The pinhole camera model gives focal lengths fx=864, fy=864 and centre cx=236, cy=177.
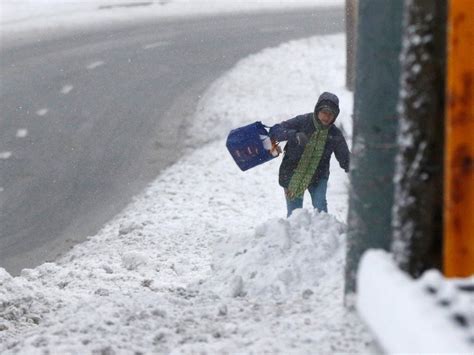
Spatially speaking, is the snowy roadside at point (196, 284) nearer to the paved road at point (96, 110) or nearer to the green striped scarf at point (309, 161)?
the paved road at point (96, 110)

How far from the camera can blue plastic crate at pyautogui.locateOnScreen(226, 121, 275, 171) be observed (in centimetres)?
792

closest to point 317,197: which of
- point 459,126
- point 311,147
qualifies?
point 311,147

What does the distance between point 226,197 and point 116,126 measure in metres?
3.64

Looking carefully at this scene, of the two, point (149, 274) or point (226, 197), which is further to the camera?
point (226, 197)

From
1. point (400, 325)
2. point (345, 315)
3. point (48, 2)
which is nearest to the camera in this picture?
point (400, 325)

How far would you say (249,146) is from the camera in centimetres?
796

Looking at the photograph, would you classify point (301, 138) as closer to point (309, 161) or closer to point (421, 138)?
point (309, 161)

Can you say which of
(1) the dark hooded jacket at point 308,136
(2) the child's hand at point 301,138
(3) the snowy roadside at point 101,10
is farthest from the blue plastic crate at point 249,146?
(3) the snowy roadside at point 101,10

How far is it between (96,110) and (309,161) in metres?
7.76

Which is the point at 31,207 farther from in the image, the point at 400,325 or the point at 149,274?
the point at 400,325

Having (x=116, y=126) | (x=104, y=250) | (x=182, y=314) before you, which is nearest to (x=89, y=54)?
(x=116, y=126)

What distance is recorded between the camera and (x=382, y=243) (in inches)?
183

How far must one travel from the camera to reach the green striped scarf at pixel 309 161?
308 inches

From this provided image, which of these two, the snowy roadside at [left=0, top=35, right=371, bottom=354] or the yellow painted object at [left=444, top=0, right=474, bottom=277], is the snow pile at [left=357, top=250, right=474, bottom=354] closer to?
the yellow painted object at [left=444, top=0, right=474, bottom=277]
